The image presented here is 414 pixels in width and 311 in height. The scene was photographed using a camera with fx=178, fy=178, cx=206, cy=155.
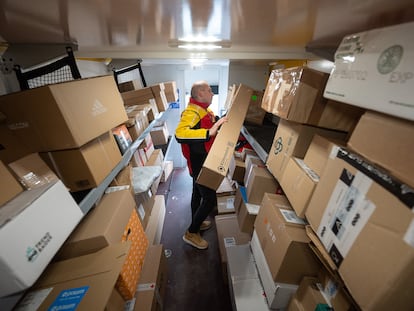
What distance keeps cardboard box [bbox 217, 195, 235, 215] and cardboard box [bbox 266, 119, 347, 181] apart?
968 millimetres

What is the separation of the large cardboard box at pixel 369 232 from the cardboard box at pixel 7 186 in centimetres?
96

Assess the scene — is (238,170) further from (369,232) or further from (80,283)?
(80,283)

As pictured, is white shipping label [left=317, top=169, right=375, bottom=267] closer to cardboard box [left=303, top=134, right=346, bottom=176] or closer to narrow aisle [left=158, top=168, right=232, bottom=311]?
cardboard box [left=303, top=134, right=346, bottom=176]

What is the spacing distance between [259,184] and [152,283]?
1.04 m

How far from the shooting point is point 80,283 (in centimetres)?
60

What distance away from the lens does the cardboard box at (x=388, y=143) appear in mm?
436

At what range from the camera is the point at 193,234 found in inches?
77.6

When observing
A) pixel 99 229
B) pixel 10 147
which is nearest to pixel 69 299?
pixel 99 229

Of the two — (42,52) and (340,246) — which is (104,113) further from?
(340,246)

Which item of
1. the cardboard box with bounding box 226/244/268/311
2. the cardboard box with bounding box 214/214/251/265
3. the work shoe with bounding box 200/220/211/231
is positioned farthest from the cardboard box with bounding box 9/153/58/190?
the work shoe with bounding box 200/220/211/231

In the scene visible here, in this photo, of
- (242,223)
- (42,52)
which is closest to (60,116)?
(42,52)

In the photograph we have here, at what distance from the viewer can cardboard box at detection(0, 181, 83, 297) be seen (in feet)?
1.26

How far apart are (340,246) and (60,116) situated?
1030mm

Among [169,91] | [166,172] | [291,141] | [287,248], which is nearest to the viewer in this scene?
[287,248]
